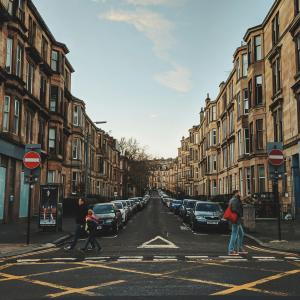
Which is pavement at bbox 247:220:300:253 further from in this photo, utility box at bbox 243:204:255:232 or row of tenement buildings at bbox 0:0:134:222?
row of tenement buildings at bbox 0:0:134:222

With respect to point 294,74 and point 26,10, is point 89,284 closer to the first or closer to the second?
point 294,74

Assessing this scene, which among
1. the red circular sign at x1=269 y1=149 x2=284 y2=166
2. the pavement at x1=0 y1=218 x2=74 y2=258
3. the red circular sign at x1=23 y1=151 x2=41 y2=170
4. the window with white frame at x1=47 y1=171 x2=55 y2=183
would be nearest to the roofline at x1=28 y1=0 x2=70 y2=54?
the window with white frame at x1=47 y1=171 x2=55 y2=183

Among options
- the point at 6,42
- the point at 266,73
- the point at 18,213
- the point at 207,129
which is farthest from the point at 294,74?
the point at 207,129

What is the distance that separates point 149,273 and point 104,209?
43.6 feet

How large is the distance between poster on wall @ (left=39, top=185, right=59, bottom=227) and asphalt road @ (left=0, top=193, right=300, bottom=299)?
621cm

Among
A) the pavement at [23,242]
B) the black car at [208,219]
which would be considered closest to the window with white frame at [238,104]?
the black car at [208,219]

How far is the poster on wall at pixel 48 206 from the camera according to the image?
20.6 m

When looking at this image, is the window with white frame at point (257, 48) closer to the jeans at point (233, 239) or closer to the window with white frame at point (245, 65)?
the window with white frame at point (245, 65)

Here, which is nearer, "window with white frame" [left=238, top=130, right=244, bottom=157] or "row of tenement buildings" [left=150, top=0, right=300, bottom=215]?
"row of tenement buildings" [left=150, top=0, right=300, bottom=215]

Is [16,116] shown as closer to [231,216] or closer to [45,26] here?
[45,26]

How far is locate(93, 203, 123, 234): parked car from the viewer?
2077 cm

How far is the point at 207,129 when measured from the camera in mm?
66875

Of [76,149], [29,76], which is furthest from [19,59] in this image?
[76,149]

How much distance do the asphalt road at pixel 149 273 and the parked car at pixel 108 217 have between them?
6.21 metres
